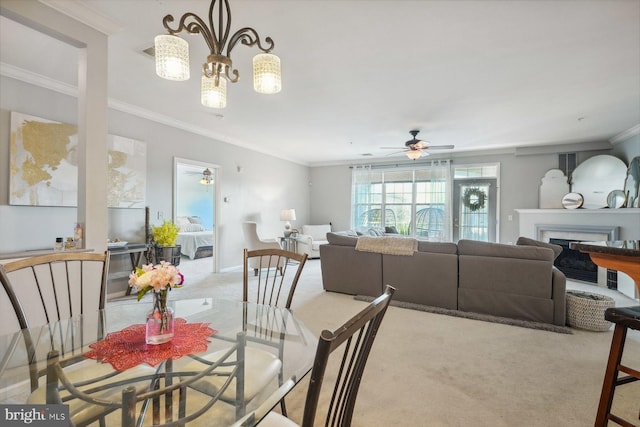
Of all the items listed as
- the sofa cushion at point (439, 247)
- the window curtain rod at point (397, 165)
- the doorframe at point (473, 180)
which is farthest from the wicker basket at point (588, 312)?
the window curtain rod at point (397, 165)

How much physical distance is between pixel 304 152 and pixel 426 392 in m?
6.14

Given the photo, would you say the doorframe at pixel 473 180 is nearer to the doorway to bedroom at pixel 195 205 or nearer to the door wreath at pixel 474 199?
the door wreath at pixel 474 199

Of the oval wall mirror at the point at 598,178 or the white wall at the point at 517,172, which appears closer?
the oval wall mirror at the point at 598,178

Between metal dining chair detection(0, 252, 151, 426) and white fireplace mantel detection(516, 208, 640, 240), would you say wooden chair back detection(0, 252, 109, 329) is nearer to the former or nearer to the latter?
metal dining chair detection(0, 252, 151, 426)

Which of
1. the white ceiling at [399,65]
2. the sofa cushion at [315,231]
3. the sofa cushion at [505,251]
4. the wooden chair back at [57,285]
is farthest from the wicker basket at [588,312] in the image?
the sofa cushion at [315,231]

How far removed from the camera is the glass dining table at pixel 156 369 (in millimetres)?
922

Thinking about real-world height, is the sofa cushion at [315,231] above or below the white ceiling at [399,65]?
below

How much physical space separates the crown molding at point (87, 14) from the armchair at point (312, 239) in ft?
15.8

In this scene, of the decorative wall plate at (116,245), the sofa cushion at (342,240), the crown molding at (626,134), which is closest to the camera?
the decorative wall plate at (116,245)

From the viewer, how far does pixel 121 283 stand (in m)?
4.12

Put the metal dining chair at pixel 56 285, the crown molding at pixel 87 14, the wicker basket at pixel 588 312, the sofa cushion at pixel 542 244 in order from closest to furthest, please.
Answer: the metal dining chair at pixel 56 285 < the crown molding at pixel 87 14 < the wicker basket at pixel 588 312 < the sofa cushion at pixel 542 244

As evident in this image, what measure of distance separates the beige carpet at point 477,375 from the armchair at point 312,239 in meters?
3.51

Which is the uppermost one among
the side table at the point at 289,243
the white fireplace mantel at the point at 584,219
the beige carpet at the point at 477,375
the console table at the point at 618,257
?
the white fireplace mantel at the point at 584,219

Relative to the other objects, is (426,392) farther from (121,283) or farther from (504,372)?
(121,283)
